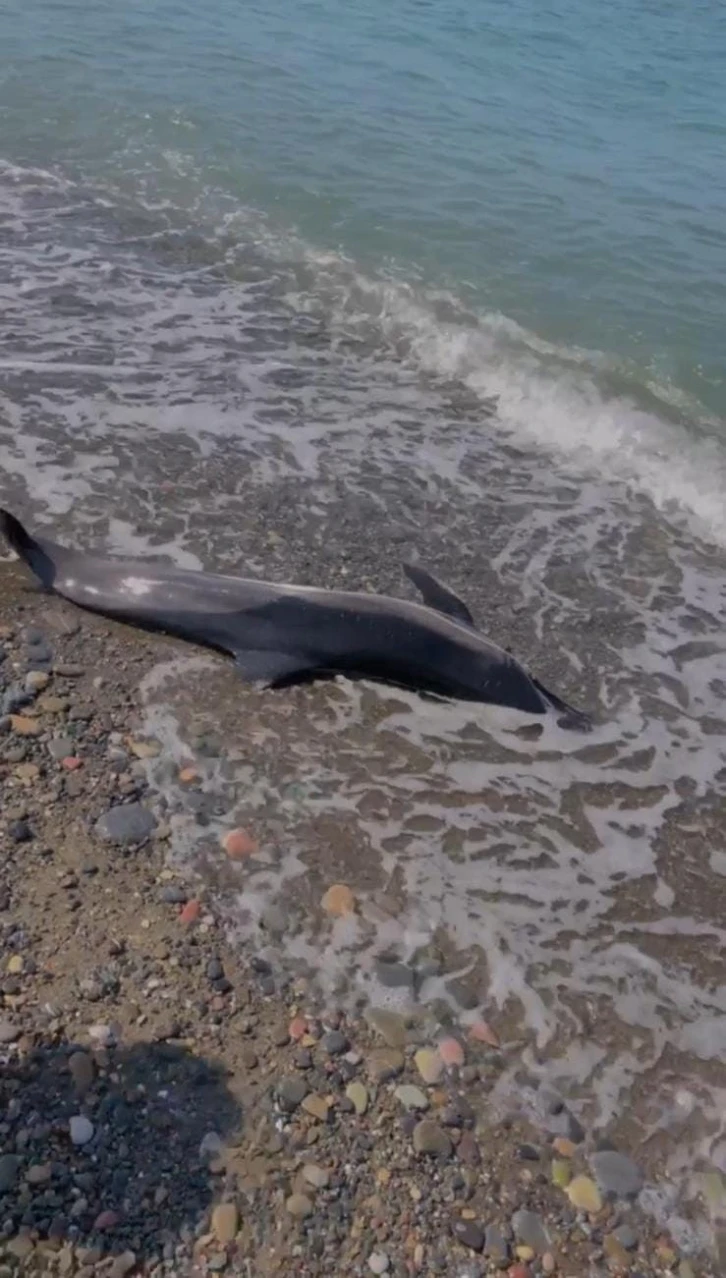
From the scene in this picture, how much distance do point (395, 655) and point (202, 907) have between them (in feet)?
7.87

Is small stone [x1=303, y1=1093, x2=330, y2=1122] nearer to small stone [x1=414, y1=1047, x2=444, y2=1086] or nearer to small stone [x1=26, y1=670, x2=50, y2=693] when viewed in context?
small stone [x1=414, y1=1047, x2=444, y2=1086]

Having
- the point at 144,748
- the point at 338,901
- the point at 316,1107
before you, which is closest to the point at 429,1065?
the point at 316,1107

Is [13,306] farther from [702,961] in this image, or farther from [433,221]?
[702,961]

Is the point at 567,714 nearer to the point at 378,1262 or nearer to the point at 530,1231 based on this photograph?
the point at 530,1231

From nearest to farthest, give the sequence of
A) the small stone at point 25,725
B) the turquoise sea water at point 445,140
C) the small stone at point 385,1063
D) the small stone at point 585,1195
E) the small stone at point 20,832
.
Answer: the small stone at point 585,1195 < the small stone at point 385,1063 < the small stone at point 20,832 < the small stone at point 25,725 < the turquoise sea water at point 445,140

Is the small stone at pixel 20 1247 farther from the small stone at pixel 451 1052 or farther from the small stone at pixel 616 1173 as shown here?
the small stone at pixel 616 1173

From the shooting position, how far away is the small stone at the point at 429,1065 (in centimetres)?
489

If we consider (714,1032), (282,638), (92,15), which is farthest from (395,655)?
(92,15)

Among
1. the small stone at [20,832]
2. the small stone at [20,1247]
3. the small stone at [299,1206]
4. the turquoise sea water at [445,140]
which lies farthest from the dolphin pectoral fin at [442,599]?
the turquoise sea water at [445,140]

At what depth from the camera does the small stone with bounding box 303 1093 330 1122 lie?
460 centimetres

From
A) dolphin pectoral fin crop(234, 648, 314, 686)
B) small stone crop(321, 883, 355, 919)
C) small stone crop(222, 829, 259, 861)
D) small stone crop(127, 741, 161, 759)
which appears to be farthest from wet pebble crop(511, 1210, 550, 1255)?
dolphin pectoral fin crop(234, 648, 314, 686)

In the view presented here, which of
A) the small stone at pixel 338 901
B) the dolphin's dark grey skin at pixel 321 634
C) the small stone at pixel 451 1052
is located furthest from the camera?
the dolphin's dark grey skin at pixel 321 634

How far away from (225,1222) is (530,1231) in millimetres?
1255

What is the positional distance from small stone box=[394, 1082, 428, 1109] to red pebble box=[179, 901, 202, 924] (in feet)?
4.23
